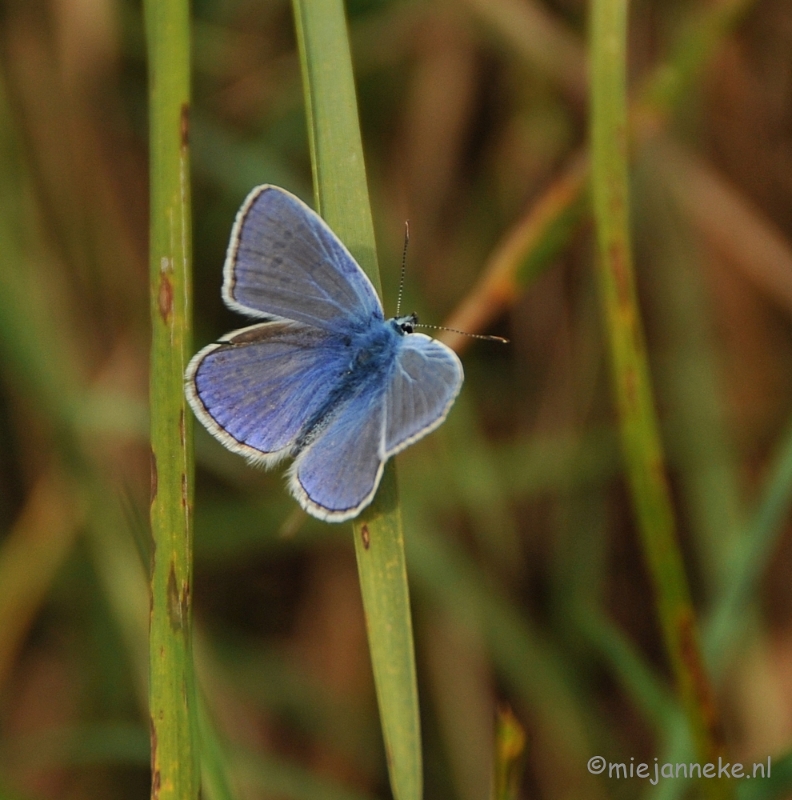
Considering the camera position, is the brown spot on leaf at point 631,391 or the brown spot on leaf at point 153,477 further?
the brown spot on leaf at point 631,391

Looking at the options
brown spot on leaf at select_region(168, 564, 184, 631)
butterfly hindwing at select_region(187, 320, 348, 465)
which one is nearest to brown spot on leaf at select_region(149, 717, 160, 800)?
brown spot on leaf at select_region(168, 564, 184, 631)

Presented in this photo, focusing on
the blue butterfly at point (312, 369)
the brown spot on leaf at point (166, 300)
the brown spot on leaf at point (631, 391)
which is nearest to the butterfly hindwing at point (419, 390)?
the blue butterfly at point (312, 369)

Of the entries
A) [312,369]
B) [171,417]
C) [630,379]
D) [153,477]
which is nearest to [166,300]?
[171,417]

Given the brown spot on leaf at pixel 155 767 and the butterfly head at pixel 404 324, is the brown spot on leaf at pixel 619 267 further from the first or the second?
the brown spot on leaf at pixel 155 767

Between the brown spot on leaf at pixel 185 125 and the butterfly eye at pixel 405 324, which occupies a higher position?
the brown spot on leaf at pixel 185 125

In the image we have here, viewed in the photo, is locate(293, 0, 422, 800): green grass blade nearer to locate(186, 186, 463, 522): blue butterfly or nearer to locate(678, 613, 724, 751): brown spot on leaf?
locate(186, 186, 463, 522): blue butterfly

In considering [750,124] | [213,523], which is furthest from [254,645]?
[750,124]

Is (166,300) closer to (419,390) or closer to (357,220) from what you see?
(357,220)

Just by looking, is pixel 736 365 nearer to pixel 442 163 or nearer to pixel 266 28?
pixel 442 163
